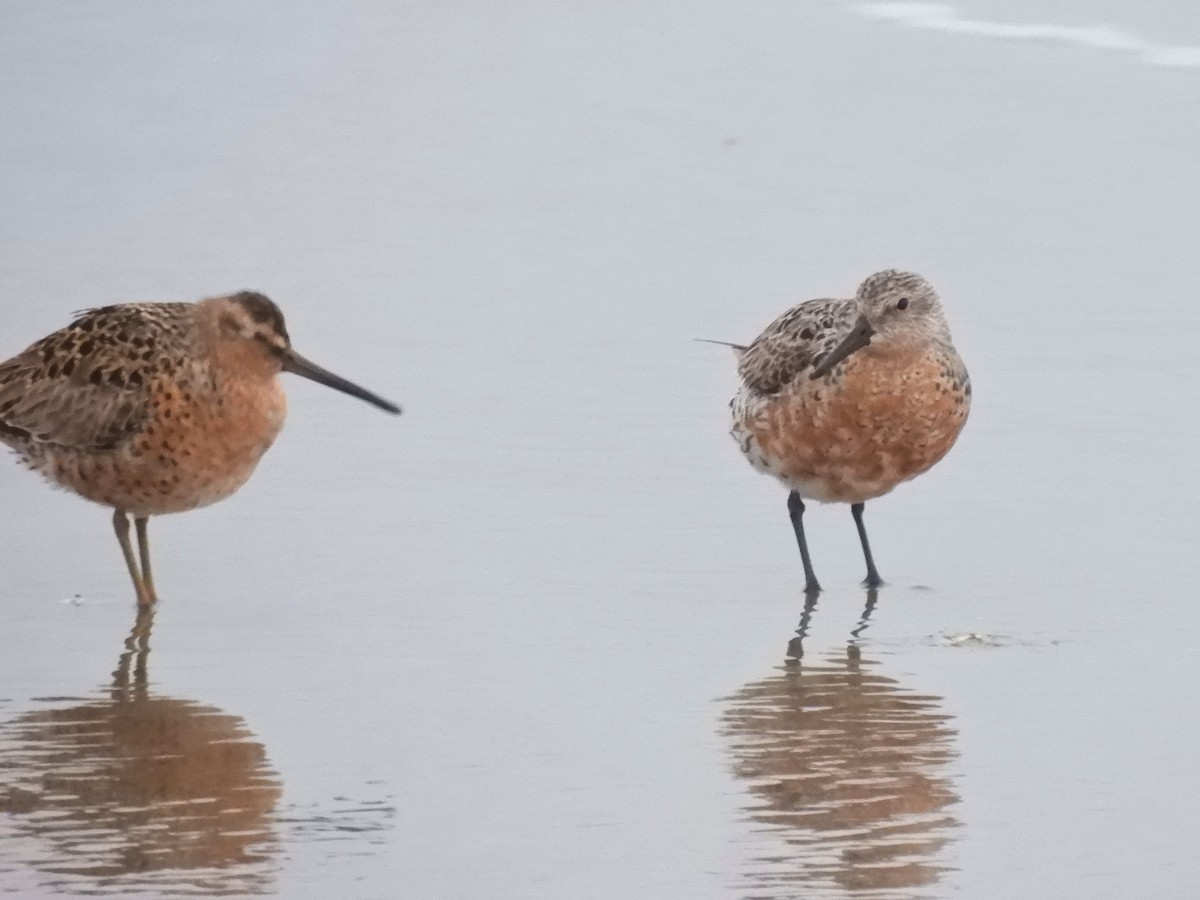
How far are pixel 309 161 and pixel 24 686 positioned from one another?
6.15m

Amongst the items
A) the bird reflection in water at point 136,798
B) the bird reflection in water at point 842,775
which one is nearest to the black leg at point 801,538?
the bird reflection in water at point 842,775

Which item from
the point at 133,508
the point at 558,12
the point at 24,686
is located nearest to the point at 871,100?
the point at 558,12

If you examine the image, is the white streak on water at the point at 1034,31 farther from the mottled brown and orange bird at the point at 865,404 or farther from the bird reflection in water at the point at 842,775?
the bird reflection in water at the point at 842,775

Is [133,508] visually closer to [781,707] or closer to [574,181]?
[781,707]

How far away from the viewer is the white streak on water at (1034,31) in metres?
13.0

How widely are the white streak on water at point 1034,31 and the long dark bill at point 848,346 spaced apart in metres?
5.71

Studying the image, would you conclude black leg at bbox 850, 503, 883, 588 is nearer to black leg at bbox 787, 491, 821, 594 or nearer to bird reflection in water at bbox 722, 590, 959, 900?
black leg at bbox 787, 491, 821, 594

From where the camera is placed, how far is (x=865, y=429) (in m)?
7.61

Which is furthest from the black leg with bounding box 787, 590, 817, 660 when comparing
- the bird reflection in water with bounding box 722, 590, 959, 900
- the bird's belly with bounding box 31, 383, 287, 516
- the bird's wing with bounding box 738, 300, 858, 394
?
the bird's belly with bounding box 31, 383, 287, 516

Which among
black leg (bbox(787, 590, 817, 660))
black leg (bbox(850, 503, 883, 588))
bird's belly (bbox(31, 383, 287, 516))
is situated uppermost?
bird's belly (bbox(31, 383, 287, 516))

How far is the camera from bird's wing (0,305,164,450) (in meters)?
6.93

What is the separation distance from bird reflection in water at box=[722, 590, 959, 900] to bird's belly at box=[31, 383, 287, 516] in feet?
5.29

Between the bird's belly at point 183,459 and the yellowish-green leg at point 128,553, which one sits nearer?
the yellowish-green leg at point 128,553

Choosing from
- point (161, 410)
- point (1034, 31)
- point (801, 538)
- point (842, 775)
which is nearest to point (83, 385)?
point (161, 410)
